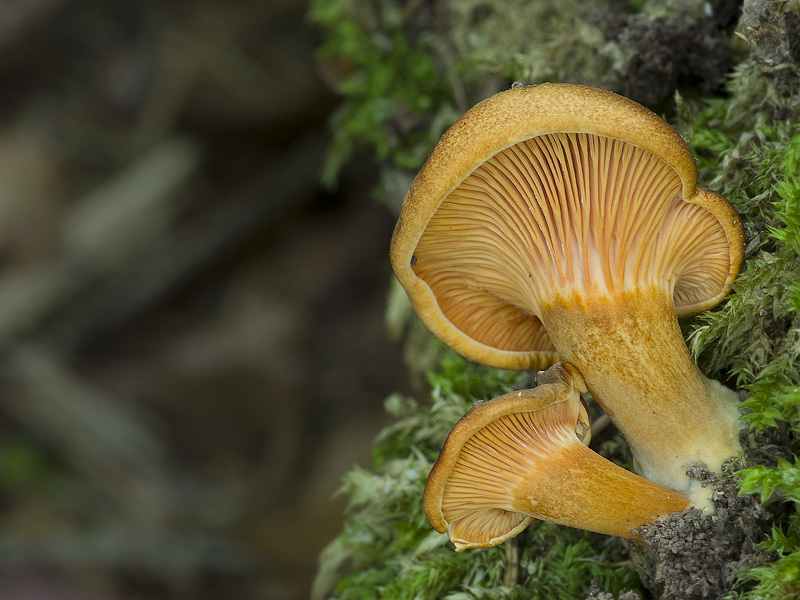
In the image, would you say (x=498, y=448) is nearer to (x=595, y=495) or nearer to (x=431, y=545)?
(x=595, y=495)

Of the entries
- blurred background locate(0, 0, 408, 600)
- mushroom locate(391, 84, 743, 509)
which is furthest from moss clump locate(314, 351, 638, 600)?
blurred background locate(0, 0, 408, 600)

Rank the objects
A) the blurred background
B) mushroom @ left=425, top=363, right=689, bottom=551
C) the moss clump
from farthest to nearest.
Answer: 1. the blurred background
2. the moss clump
3. mushroom @ left=425, top=363, right=689, bottom=551

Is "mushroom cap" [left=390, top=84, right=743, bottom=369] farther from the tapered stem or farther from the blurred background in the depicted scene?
the blurred background

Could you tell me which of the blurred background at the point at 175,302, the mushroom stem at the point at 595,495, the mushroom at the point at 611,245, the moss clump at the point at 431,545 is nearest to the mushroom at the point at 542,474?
the mushroom stem at the point at 595,495

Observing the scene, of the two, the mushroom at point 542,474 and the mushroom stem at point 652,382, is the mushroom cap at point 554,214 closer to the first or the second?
the mushroom stem at point 652,382

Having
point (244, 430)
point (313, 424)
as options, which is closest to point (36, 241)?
point (244, 430)

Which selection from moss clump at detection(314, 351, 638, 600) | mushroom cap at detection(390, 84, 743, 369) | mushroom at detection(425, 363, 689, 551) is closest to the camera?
mushroom cap at detection(390, 84, 743, 369)

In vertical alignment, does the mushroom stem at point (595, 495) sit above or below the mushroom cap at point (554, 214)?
below
